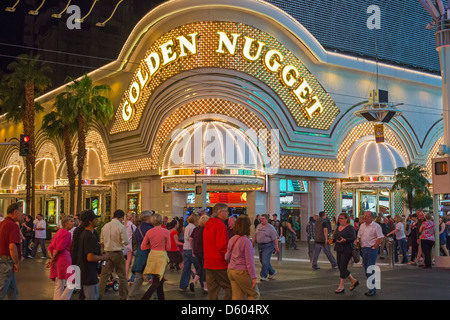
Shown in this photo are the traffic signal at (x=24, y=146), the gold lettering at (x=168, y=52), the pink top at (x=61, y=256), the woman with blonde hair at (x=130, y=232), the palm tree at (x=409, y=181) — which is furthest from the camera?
the palm tree at (x=409, y=181)

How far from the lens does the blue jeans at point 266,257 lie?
16.6 m

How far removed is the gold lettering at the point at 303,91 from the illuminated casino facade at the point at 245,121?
0.06m

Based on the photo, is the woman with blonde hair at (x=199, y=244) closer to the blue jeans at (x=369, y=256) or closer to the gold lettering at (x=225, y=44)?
the blue jeans at (x=369, y=256)

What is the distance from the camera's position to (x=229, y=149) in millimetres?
33344

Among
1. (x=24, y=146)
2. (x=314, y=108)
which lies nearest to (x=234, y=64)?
(x=314, y=108)

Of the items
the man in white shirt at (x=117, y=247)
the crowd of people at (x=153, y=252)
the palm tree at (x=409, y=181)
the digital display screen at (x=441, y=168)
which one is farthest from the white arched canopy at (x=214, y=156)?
the man in white shirt at (x=117, y=247)

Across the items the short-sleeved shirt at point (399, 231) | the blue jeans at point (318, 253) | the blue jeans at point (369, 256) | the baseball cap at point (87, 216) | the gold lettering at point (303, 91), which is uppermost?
the gold lettering at point (303, 91)

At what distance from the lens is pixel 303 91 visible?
3709 cm

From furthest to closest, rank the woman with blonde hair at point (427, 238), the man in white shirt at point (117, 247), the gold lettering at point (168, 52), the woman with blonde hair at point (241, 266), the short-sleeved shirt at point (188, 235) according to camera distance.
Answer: the gold lettering at point (168, 52)
the woman with blonde hair at point (427, 238)
the short-sleeved shirt at point (188, 235)
the man in white shirt at point (117, 247)
the woman with blonde hair at point (241, 266)

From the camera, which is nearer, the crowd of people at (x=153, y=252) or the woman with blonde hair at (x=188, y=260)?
the crowd of people at (x=153, y=252)

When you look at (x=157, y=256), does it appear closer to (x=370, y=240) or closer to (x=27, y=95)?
(x=370, y=240)

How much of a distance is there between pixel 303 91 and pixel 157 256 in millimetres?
27207

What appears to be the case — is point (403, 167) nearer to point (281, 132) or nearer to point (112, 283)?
point (281, 132)

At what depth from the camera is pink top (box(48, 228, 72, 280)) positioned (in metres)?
10.6
